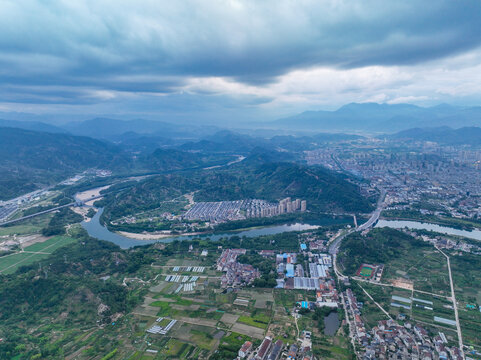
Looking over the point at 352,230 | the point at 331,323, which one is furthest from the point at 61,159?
the point at 331,323

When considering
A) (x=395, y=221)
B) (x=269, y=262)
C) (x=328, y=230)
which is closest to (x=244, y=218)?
(x=328, y=230)

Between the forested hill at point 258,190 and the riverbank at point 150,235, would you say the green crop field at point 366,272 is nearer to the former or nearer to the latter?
the forested hill at point 258,190

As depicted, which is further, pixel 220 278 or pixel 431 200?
pixel 431 200

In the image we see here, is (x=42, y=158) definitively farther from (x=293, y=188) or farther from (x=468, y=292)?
(x=468, y=292)

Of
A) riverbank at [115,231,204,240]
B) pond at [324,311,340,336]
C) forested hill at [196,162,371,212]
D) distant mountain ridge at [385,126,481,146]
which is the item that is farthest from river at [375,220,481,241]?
distant mountain ridge at [385,126,481,146]

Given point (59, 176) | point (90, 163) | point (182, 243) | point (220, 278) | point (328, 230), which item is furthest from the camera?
point (90, 163)

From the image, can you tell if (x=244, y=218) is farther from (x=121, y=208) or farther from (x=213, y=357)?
(x=213, y=357)
